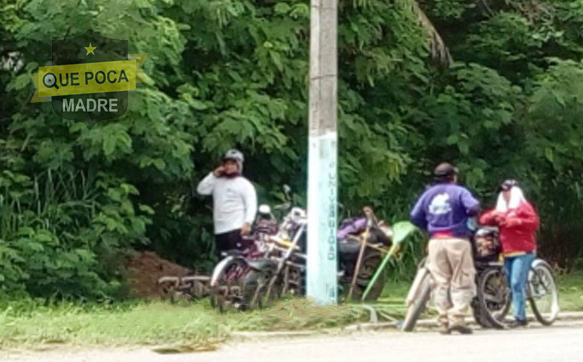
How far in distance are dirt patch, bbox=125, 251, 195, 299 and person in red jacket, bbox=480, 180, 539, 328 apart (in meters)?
4.65

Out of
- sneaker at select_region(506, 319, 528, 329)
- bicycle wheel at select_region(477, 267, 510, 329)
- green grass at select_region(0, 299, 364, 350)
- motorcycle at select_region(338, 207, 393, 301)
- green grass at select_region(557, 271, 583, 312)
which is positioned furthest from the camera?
green grass at select_region(557, 271, 583, 312)

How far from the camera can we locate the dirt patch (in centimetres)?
1432

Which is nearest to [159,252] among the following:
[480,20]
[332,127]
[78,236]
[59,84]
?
[78,236]

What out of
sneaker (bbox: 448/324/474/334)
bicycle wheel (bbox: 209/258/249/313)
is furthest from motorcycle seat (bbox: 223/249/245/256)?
sneaker (bbox: 448/324/474/334)

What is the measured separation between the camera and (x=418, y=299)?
11.4 metres

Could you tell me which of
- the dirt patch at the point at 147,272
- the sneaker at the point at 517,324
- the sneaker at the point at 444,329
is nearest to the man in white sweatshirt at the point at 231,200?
the dirt patch at the point at 147,272

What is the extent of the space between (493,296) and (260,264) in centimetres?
267

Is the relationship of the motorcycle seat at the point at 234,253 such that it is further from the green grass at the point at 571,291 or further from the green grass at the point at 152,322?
the green grass at the point at 571,291

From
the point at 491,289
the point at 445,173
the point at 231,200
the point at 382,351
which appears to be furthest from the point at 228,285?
the point at 491,289

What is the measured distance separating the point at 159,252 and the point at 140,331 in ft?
16.4

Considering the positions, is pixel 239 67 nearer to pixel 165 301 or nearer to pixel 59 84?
pixel 59 84

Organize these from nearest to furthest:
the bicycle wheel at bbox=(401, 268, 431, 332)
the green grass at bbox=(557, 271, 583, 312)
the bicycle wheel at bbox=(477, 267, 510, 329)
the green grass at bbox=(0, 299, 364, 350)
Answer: the green grass at bbox=(0, 299, 364, 350) < the bicycle wheel at bbox=(401, 268, 431, 332) < the bicycle wheel at bbox=(477, 267, 510, 329) < the green grass at bbox=(557, 271, 583, 312)

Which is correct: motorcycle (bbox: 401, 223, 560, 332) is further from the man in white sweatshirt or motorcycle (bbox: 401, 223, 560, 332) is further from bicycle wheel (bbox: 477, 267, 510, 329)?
the man in white sweatshirt

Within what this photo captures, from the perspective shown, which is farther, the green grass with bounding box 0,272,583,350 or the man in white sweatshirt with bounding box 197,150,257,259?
the man in white sweatshirt with bounding box 197,150,257,259
